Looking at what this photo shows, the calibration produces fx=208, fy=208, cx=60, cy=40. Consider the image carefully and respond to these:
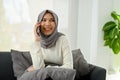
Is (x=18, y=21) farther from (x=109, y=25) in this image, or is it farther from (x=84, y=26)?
(x=109, y=25)

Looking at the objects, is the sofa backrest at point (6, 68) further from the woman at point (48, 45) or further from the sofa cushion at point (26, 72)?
the woman at point (48, 45)

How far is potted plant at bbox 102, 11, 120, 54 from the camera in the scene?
125 inches

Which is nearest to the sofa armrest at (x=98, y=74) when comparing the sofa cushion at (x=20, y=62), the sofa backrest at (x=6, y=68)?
the sofa cushion at (x=20, y=62)

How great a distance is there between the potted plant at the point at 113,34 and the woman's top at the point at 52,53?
122 centimetres

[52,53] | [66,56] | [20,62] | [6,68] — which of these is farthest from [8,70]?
[66,56]

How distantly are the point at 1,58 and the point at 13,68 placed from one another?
19 cm

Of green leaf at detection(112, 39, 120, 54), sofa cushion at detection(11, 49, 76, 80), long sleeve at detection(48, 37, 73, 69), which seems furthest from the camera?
green leaf at detection(112, 39, 120, 54)

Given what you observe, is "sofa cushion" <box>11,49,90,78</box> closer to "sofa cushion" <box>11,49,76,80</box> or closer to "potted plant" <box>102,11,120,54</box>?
"sofa cushion" <box>11,49,76,80</box>

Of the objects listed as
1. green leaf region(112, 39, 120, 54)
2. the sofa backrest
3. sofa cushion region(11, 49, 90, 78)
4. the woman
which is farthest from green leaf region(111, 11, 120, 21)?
the sofa backrest

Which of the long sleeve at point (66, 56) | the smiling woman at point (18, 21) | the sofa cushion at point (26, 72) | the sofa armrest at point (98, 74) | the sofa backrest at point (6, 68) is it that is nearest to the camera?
the sofa cushion at point (26, 72)

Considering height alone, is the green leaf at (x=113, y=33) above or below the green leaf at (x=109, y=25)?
below

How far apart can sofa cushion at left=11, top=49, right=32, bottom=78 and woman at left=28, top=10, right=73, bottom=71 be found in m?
0.13

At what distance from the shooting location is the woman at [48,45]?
216cm

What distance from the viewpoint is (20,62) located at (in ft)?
7.52
